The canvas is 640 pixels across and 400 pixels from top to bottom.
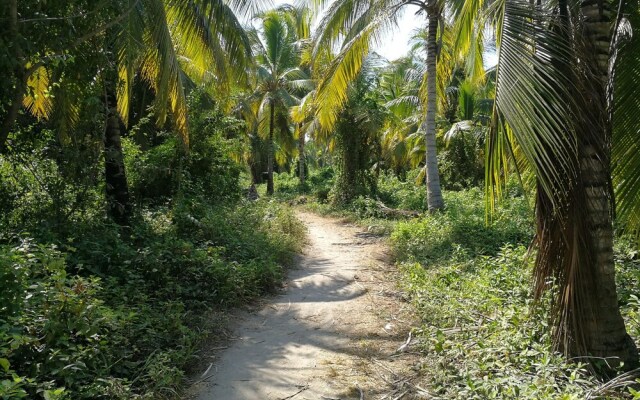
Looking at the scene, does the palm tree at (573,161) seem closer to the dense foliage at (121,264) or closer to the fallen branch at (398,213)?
the dense foliage at (121,264)

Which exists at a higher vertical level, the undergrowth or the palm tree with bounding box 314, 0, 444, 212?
the palm tree with bounding box 314, 0, 444, 212

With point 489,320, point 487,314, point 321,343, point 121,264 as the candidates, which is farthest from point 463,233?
point 121,264

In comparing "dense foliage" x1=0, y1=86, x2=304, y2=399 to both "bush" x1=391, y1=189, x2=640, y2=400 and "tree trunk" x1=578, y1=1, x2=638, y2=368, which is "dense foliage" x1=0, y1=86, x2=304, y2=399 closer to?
"bush" x1=391, y1=189, x2=640, y2=400

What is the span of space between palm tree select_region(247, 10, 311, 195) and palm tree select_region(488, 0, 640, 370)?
53.2ft

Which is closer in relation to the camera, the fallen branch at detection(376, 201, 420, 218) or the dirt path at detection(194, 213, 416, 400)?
the dirt path at detection(194, 213, 416, 400)

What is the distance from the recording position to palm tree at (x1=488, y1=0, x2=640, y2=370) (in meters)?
2.65

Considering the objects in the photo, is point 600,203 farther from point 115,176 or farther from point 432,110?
point 432,110

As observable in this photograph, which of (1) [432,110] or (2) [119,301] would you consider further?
(1) [432,110]

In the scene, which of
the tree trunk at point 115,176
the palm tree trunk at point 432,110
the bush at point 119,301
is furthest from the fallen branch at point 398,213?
the tree trunk at point 115,176

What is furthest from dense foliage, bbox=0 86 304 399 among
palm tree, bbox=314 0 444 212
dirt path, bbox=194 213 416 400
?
palm tree, bbox=314 0 444 212

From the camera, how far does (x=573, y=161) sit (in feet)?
9.49

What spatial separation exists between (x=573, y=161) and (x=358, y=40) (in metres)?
7.04

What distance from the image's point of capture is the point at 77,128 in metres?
6.37

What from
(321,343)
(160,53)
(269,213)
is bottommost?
A: (321,343)
